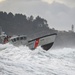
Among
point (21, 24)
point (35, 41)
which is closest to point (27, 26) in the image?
point (21, 24)

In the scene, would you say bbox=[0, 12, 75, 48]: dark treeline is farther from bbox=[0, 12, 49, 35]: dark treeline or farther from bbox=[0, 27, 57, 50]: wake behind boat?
bbox=[0, 27, 57, 50]: wake behind boat

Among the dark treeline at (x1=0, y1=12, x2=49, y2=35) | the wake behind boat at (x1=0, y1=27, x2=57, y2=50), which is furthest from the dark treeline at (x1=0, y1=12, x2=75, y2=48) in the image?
the wake behind boat at (x1=0, y1=27, x2=57, y2=50)

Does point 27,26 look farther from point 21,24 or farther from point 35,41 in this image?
point 35,41

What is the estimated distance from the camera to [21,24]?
168 m

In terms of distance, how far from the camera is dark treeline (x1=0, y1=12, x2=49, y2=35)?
520ft

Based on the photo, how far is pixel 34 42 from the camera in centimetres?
4106

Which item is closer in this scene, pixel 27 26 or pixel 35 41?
pixel 35 41

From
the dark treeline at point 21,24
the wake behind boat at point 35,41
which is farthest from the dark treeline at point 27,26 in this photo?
the wake behind boat at point 35,41

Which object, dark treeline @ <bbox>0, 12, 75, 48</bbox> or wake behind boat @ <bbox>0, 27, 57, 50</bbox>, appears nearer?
wake behind boat @ <bbox>0, 27, 57, 50</bbox>

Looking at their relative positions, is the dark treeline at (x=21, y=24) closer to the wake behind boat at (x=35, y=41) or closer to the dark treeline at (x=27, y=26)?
the dark treeline at (x=27, y=26)

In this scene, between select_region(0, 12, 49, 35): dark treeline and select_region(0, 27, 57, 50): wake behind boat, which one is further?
select_region(0, 12, 49, 35): dark treeline

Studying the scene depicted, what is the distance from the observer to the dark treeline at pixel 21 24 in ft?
520

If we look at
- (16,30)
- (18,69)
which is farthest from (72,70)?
(16,30)

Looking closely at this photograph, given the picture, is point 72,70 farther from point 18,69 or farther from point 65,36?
point 65,36
